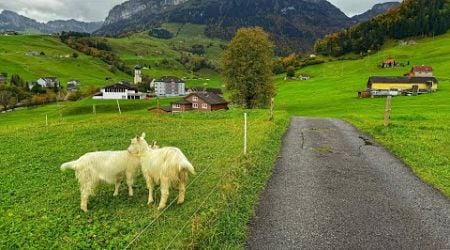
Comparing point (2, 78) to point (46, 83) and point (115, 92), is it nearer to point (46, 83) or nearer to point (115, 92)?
point (46, 83)

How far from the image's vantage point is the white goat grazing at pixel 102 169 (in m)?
13.1

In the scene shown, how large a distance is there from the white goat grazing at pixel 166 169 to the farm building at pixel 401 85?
287 ft

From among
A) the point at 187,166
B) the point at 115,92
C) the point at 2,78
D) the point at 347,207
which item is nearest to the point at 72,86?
the point at 2,78

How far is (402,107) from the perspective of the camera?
61.6m

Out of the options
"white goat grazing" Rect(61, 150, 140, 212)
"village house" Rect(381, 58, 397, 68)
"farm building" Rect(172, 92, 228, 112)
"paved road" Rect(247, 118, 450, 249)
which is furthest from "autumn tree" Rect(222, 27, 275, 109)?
"village house" Rect(381, 58, 397, 68)

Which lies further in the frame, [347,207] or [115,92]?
[115,92]

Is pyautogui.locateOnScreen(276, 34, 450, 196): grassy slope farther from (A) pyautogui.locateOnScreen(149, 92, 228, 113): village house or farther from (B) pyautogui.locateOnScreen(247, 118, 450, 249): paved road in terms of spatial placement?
(A) pyautogui.locateOnScreen(149, 92, 228, 113): village house

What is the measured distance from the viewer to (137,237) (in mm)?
10000

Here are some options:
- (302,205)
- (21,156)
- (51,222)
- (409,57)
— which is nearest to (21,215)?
(51,222)

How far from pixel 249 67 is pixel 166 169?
56.1m

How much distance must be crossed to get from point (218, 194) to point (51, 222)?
→ 538 cm

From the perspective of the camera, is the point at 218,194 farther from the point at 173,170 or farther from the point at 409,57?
the point at 409,57

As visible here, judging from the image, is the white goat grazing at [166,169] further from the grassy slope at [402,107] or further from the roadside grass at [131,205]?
the grassy slope at [402,107]

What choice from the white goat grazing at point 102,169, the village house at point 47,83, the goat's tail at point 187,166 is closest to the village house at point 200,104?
the white goat grazing at point 102,169
